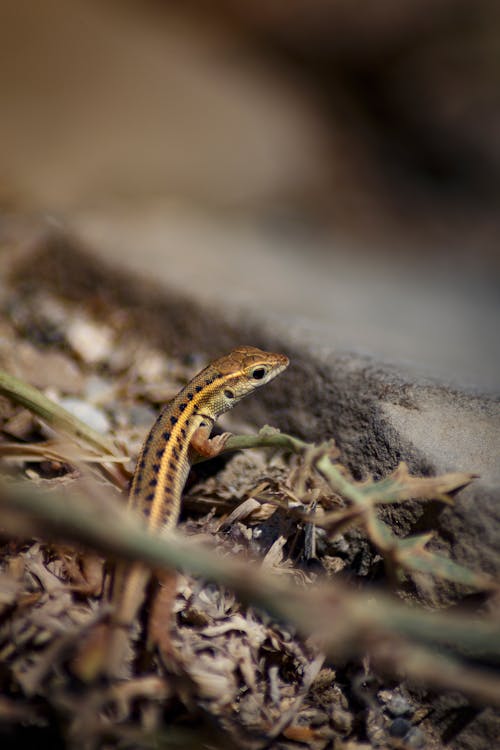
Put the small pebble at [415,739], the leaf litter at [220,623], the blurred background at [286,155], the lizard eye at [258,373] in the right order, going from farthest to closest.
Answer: the blurred background at [286,155], the lizard eye at [258,373], the small pebble at [415,739], the leaf litter at [220,623]

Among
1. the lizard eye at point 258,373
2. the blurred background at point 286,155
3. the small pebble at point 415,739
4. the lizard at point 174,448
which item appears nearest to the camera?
the lizard at point 174,448

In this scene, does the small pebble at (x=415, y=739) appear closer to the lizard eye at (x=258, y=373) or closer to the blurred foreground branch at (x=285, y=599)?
the blurred foreground branch at (x=285, y=599)

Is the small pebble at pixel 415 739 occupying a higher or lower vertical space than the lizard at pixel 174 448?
lower

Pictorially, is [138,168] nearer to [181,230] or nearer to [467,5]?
[181,230]

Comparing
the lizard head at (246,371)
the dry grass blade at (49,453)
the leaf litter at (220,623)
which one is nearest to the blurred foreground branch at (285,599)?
the leaf litter at (220,623)

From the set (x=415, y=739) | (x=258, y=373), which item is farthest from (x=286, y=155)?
(x=415, y=739)

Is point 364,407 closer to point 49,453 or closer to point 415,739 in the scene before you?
point 415,739

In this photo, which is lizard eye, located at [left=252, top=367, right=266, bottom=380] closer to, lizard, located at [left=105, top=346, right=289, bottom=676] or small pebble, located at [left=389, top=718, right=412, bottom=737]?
lizard, located at [left=105, top=346, right=289, bottom=676]

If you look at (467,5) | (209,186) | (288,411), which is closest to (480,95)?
(467,5)
